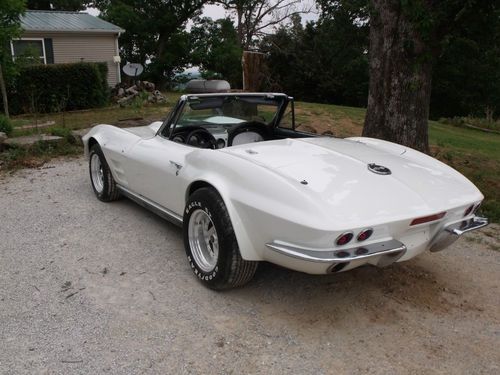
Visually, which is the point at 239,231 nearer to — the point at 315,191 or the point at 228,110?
the point at 315,191

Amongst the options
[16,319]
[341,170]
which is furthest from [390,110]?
[16,319]

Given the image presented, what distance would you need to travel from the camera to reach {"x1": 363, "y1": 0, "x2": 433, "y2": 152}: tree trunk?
18.9 ft

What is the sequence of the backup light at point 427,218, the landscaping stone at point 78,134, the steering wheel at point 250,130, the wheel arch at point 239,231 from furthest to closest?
the landscaping stone at point 78,134
the steering wheel at point 250,130
the wheel arch at point 239,231
the backup light at point 427,218

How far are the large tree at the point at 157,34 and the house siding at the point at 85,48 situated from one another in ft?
Answer: 23.8

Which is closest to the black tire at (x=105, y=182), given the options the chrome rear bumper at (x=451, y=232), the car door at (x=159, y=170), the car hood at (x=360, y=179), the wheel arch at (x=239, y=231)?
the car door at (x=159, y=170)

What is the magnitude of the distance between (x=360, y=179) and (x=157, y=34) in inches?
1073

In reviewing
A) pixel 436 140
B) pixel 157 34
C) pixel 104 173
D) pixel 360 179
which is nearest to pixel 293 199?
pixel 360 179

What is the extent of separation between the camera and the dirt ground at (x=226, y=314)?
2.55 meters

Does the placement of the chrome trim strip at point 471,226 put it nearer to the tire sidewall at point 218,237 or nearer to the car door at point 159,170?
the tire sidewall at point 218,237

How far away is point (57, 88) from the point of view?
1510 centimetres

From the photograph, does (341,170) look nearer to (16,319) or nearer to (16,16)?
(16,319)

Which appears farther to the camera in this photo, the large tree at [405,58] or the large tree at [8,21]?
the large tree at [8,21]

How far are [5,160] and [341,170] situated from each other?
6.07 m

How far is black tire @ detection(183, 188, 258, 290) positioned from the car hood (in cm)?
38
